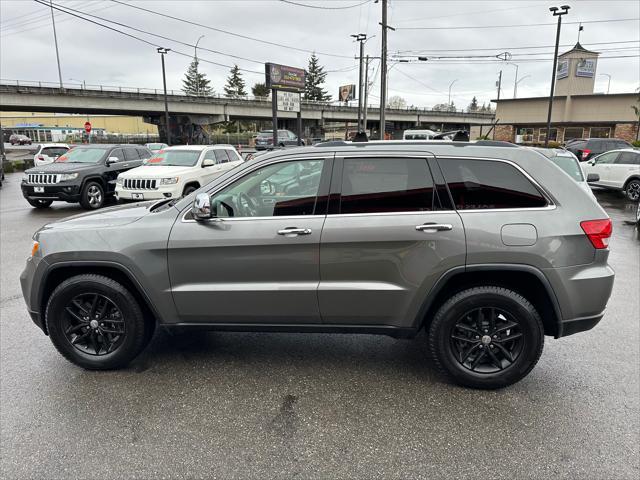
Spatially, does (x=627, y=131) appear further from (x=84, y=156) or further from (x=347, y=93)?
(x=84, y=156)

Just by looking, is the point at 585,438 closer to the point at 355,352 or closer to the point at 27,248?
the point at 355,352

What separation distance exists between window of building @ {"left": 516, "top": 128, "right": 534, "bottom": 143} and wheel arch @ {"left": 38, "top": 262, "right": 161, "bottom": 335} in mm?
56533

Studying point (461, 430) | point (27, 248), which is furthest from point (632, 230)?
point (27, 248)

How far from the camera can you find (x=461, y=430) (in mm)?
2926

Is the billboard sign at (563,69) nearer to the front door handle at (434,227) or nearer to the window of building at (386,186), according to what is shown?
the window of building at (386,186)

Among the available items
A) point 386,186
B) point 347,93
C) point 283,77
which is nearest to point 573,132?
point 347,93

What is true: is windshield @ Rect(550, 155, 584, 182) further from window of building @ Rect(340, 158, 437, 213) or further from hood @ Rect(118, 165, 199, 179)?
hood @ Rect(118, 165, 199, 179)

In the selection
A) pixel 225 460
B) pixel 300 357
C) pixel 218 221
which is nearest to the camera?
pixel 225 460

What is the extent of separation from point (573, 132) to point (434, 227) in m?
57.2

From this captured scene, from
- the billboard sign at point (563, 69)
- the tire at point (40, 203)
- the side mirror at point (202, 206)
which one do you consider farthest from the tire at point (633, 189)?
the billboard sign at point (563, 69)

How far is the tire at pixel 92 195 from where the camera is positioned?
1225 centimetres

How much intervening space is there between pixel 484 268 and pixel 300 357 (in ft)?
5.71

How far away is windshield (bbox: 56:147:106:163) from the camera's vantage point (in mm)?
13240

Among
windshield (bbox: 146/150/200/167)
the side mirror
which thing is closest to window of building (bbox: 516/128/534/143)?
windshield (bbox: 146/150/200/167)
